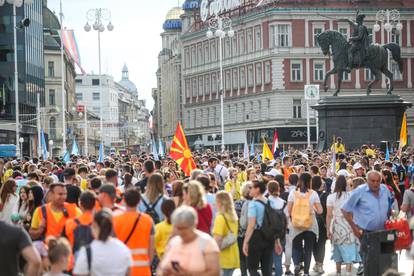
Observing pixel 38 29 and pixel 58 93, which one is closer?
pixel 38 29

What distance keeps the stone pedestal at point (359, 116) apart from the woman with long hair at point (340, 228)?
38570 mm

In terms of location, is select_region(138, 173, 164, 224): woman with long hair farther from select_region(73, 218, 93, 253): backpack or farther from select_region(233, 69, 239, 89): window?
select_region(233, 69, 239, 89): window

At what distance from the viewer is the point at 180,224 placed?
10828 mm

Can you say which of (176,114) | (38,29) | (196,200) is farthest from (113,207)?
(176,114)

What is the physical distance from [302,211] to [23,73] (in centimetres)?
7487

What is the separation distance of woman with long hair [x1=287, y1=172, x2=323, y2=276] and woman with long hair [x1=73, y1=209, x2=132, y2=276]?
8130 mm

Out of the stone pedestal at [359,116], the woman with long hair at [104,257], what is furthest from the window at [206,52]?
the woman with long hair at [104,257]

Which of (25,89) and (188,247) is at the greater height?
(25,89)

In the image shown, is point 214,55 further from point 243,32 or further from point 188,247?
point 188,247

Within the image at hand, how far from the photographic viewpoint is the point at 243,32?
102875 mm

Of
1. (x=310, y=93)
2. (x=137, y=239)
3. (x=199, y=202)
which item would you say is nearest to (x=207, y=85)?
(x=310, y=93)

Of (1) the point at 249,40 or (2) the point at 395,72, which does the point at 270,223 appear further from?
(1) the point at 249,40

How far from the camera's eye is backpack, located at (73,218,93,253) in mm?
13031

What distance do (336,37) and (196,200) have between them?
45152 mm
